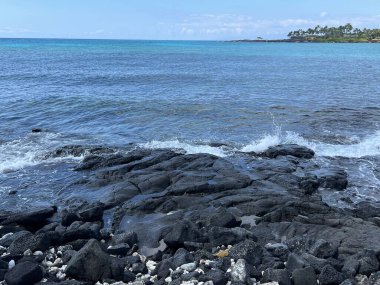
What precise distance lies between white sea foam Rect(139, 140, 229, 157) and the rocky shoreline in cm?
377

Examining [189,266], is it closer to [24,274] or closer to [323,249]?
[323,249]

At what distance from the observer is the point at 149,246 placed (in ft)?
48.0

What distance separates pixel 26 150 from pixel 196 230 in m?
17.9

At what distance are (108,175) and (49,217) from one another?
504 cm

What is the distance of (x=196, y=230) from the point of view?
1482 centimetres

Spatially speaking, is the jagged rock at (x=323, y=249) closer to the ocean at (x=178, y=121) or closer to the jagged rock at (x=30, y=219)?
the ocean at (x=178, y=121)

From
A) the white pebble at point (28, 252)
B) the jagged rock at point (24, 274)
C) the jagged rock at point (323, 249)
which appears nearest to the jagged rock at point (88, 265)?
the jagged rock at point (24, 274)

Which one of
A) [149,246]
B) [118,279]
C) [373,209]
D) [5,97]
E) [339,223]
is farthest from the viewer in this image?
[5,97]

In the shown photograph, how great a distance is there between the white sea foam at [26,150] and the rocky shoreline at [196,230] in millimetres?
4023

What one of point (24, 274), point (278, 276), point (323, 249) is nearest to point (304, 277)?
point (278, 276)

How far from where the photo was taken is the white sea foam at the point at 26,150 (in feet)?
82.7

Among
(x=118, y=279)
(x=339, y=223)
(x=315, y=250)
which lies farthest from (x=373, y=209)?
(x=118, y=279)

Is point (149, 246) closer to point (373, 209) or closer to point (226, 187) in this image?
point (226, 187)

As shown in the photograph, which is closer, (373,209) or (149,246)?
(149,246)
